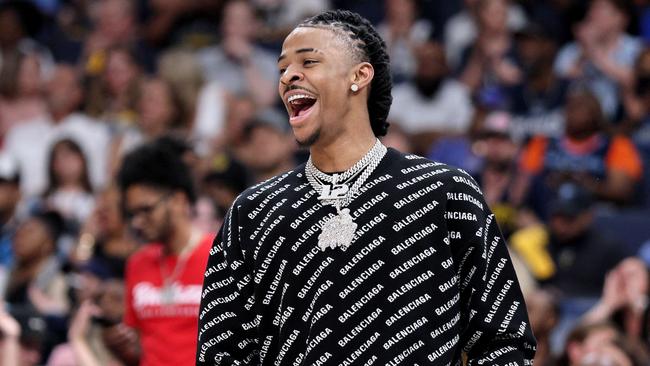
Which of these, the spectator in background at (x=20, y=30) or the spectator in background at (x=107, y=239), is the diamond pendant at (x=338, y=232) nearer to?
the spectator in background at (x=107, y=239)

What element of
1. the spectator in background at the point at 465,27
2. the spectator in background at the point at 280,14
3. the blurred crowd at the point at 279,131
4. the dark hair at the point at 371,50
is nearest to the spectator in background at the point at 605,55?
the blurred crowd at the point at 279,131

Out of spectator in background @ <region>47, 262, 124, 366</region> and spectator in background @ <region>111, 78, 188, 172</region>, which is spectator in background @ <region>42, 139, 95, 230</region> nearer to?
spectator in background @ <region>111, 78, 188, 172</region>

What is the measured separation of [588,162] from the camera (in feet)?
27.6

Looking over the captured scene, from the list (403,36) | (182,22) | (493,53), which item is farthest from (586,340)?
(182,22)

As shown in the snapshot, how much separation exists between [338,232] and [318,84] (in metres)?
0.39

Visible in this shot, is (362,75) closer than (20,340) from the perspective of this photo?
Yes

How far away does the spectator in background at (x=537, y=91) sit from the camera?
9.11 m

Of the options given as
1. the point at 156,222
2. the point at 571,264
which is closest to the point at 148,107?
the point at 571,264

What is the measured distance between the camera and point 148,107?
10016 mm

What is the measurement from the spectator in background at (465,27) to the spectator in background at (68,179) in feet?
10.7

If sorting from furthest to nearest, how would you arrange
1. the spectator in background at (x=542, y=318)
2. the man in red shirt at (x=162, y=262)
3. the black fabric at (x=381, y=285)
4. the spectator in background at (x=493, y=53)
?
the spectator in background at (x=493, y=53) < the spectator in background at (x=542, y=318) < the man in red shirt at (x=162, y=262) < the black fabric at (x=381, y=285)

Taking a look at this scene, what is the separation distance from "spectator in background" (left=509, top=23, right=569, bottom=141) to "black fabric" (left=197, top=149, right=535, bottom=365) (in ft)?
20.0

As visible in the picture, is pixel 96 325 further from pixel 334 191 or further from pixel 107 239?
pixel 334 191

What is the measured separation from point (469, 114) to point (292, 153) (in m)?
1.46
